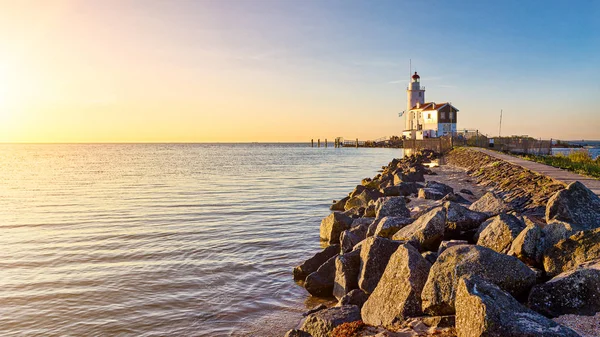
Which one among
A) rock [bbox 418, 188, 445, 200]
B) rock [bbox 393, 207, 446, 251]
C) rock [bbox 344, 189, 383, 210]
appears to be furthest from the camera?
rock [bbox 344, 189, 383, 210]

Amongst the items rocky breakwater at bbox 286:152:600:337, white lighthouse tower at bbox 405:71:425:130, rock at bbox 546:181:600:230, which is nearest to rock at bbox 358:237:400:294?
rocky breakwater at bbox 286:152:600:337

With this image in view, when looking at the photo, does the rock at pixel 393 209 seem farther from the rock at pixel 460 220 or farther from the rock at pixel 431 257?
the rock at pixel 431 257

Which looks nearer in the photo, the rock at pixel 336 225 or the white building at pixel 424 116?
the rock at pixel 336 225

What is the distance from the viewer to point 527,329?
395cm

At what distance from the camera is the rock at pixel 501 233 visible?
665cm

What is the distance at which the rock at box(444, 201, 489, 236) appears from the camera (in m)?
7.90

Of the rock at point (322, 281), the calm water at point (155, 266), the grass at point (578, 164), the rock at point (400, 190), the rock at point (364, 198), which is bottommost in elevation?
the calm water at point (155, 266)

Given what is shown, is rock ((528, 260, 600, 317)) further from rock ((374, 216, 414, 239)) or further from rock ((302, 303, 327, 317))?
rock ((374, 216, 414, 239))

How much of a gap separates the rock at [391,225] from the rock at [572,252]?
307 cm

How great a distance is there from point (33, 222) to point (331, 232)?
1088 centimetres

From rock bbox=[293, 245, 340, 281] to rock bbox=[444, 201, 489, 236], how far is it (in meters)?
2.47

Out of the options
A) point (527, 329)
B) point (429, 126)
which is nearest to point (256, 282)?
point (527, 329)

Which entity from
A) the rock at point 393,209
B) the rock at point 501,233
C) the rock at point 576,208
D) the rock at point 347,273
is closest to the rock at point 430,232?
the rock at point 501,233

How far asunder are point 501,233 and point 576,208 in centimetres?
218
